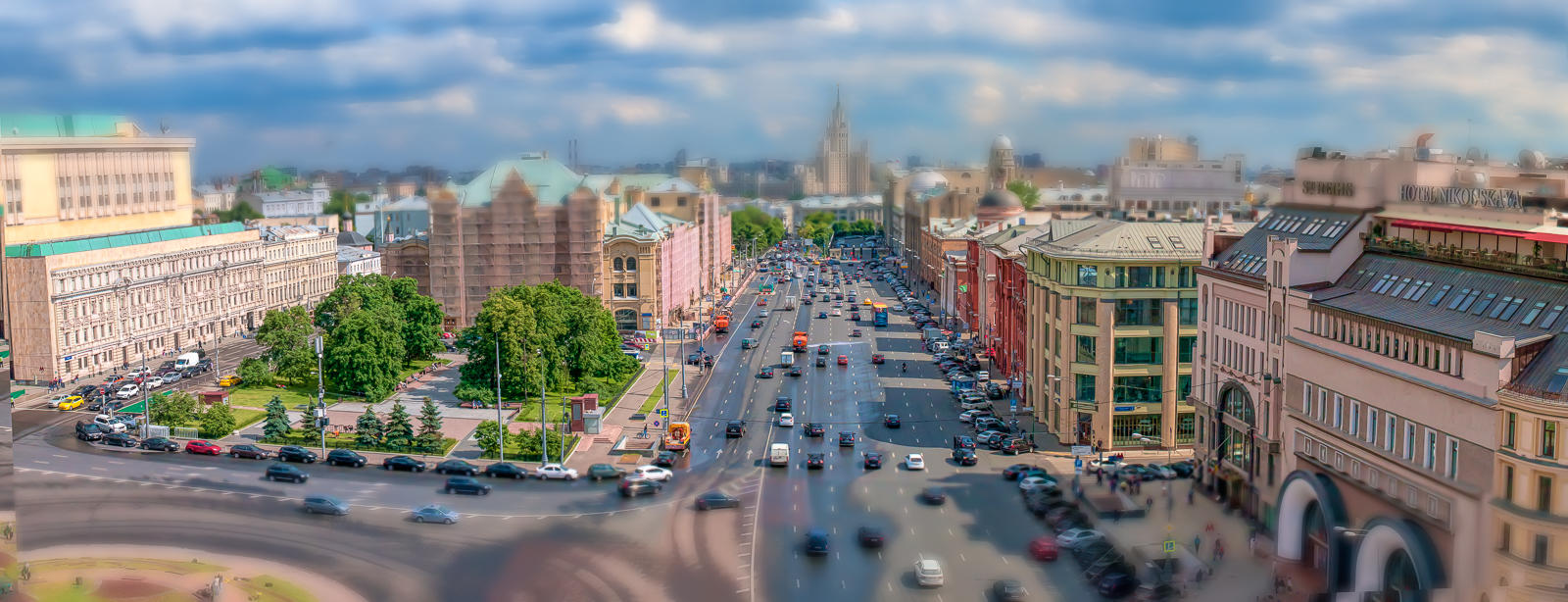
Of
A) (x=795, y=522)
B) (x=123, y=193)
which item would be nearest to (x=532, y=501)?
(x=795, y=522)

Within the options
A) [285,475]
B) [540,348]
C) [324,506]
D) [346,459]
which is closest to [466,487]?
[324,506]

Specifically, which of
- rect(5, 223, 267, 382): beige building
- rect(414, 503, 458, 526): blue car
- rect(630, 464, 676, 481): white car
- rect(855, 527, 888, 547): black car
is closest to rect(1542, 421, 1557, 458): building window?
rect(855, 527, 888, 547): black car

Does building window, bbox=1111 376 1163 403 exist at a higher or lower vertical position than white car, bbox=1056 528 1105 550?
higher

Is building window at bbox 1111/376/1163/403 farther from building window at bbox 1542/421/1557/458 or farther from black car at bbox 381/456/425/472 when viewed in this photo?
black car at bbox 381/456/425/472

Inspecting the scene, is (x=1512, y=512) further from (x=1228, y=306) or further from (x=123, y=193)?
(x=123, y=193)

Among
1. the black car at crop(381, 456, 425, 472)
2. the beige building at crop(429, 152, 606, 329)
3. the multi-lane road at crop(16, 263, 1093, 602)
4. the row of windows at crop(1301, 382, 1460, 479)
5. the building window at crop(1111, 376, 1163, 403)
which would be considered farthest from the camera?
the beige building at crop(429, 152, 606, 329)

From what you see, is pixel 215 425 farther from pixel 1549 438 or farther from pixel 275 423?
pixel 1549 438

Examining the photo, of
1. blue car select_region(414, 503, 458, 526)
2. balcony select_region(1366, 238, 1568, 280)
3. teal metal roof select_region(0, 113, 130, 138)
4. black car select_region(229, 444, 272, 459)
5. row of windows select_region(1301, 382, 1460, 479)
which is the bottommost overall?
blue car select_region(414, 503, 458, 526)
